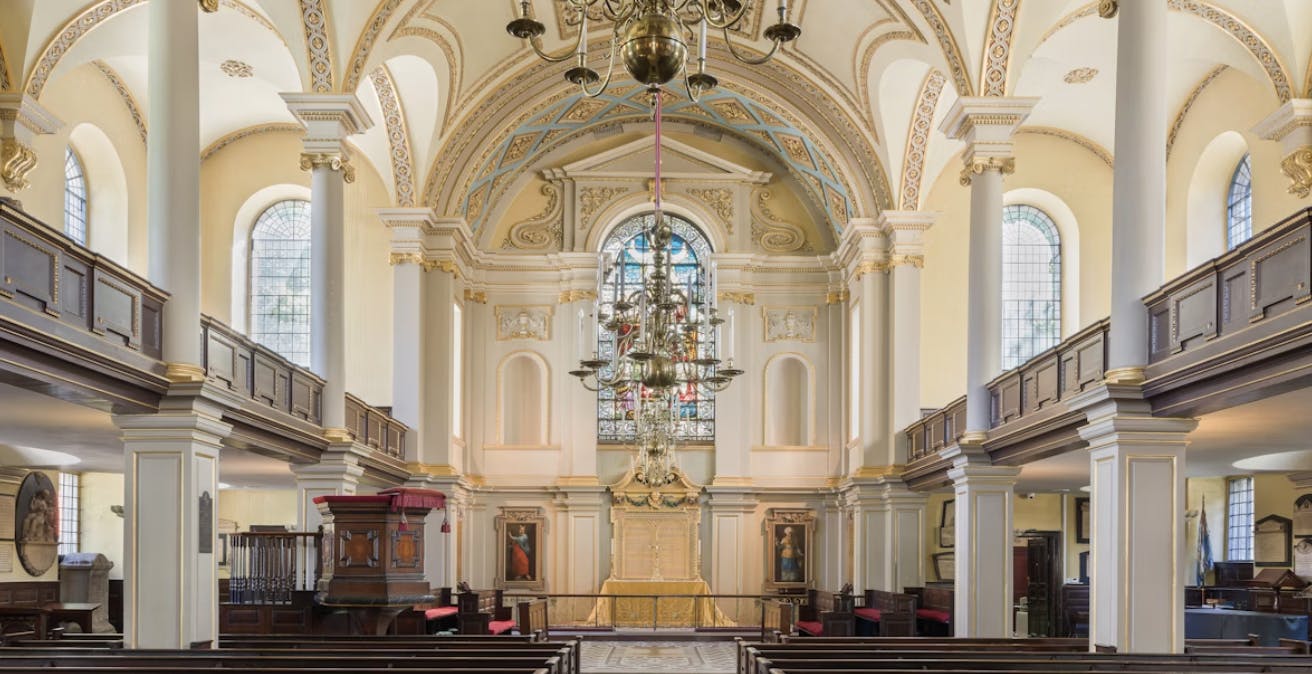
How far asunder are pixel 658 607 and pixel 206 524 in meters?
14.3

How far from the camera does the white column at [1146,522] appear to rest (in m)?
11.4

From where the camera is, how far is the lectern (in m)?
11.6

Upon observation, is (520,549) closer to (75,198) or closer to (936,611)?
(936,611)

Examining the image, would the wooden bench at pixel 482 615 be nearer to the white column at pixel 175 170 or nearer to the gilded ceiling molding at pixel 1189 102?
the white column at pixel 175 170

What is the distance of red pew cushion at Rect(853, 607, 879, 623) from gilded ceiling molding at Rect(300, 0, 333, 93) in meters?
11.3

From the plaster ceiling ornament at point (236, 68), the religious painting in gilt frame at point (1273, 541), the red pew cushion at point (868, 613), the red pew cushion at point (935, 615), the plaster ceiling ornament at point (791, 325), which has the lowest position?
the red pew cushion at point (868, 613)

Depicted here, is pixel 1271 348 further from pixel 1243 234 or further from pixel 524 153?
pixel 524 153

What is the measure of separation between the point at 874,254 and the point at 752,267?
420cm

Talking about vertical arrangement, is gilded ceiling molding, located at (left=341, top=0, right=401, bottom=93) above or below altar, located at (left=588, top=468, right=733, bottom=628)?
above

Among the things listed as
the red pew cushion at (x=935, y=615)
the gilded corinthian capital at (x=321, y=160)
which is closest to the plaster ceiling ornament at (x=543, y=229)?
the gilded corinthian capital at (x=321, y=160)

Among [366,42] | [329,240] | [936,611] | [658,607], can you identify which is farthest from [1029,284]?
[329,240]

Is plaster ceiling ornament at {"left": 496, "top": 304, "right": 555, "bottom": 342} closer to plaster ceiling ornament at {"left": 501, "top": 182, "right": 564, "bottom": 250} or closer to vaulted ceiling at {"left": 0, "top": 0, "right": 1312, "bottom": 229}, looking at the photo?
plaster ceiling ornament at {"left": 501, "top": 182, "right": 564, "bottom": 250}

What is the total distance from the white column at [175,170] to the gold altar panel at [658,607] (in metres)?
14.3

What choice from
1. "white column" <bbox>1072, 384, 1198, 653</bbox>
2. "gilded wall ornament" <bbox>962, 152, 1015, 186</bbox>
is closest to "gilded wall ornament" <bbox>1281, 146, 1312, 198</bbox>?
"gilded wall ornament" <bbox>962, 152, 1015, 186</bbox>
